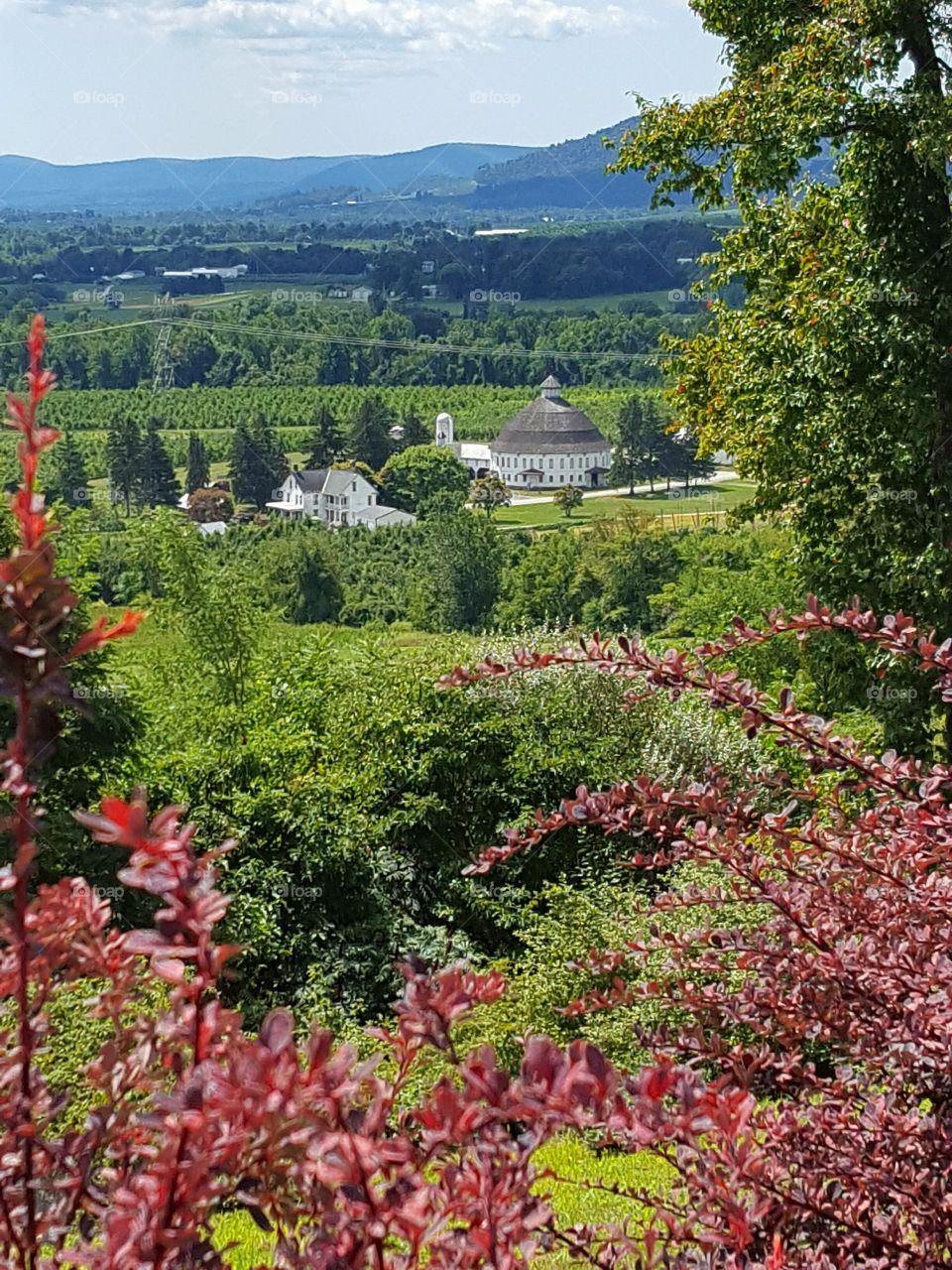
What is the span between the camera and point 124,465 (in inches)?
3196

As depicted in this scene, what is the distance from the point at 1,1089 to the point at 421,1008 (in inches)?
20.8

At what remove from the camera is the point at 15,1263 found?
1.50m

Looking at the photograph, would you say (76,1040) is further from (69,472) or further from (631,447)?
(631,447)

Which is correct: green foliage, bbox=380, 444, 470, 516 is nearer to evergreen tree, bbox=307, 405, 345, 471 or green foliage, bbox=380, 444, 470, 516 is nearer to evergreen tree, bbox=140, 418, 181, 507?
evergreen tree, bbox=307, 405, 345, 471

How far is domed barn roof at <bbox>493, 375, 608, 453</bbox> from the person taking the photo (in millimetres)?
105812

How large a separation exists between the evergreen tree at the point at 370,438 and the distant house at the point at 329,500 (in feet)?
26.4

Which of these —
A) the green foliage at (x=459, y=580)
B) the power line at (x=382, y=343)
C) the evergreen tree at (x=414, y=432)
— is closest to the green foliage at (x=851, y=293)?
the green foliage at (x=459, y=580)

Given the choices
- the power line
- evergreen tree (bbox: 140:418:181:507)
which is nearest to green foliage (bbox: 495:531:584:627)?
evergreen tree (bbox: 140:418:181:507)

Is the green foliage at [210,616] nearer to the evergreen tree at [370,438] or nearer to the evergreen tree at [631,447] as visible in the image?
the evergreen tree at [370,438]

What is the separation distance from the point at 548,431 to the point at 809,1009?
10657 cm

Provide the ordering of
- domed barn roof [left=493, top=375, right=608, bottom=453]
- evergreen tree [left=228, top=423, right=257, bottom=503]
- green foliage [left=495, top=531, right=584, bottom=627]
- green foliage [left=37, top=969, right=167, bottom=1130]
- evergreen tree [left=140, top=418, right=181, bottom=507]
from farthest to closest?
domed barn roof [left=493, top=375, right=608, bottom=453], evergreen tree [left=228, top=423, right=257, bottom=503], evergreen tree [left=140, top=418, right=181, bottom=507], green foliage [left=495, top=531, right=584, bottom=627], green foliage [left=37, top=969, right=167, bottom=1130]

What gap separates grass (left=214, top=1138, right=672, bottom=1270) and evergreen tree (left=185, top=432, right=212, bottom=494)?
85560 millimetres

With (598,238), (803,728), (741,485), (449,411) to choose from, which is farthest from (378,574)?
(598,238)

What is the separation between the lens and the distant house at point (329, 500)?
88938 millimetres
